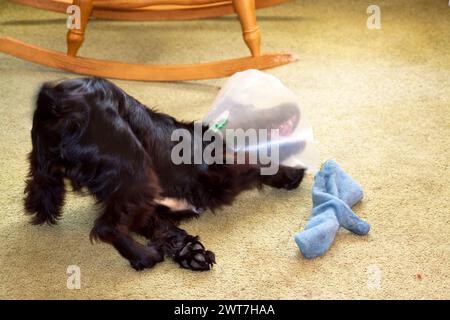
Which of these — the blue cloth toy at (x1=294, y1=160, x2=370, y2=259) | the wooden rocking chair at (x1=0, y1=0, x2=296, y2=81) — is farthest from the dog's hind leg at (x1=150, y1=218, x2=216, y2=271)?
the wooden rocking chair at (x1=0, y1=0, x2=296, y2=81)

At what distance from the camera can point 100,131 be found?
4.37 ft

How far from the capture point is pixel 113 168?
133cm

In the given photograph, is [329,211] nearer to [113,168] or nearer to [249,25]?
[113,168]

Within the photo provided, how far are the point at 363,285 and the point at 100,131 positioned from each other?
2.07 ft

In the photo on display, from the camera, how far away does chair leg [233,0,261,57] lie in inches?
90.4

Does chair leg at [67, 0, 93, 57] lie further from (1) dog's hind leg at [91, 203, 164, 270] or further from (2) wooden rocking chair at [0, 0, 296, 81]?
(1) dog's hind leg at [91, 203, 164, 270]

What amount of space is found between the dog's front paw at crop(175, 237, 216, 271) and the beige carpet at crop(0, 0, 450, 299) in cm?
2

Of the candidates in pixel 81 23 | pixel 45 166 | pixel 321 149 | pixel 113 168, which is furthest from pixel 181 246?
pixel 81 23

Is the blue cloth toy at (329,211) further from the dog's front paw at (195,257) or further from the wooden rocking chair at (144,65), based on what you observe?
the wooden rocking chair at (144,65)

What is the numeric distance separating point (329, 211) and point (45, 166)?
2.10 feet

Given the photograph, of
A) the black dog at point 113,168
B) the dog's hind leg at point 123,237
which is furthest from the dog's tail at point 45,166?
the dog's hind leg at point 123,237

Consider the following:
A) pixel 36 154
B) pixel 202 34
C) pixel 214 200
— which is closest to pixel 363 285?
pixel 214 200

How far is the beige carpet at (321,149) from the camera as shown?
1.34m
